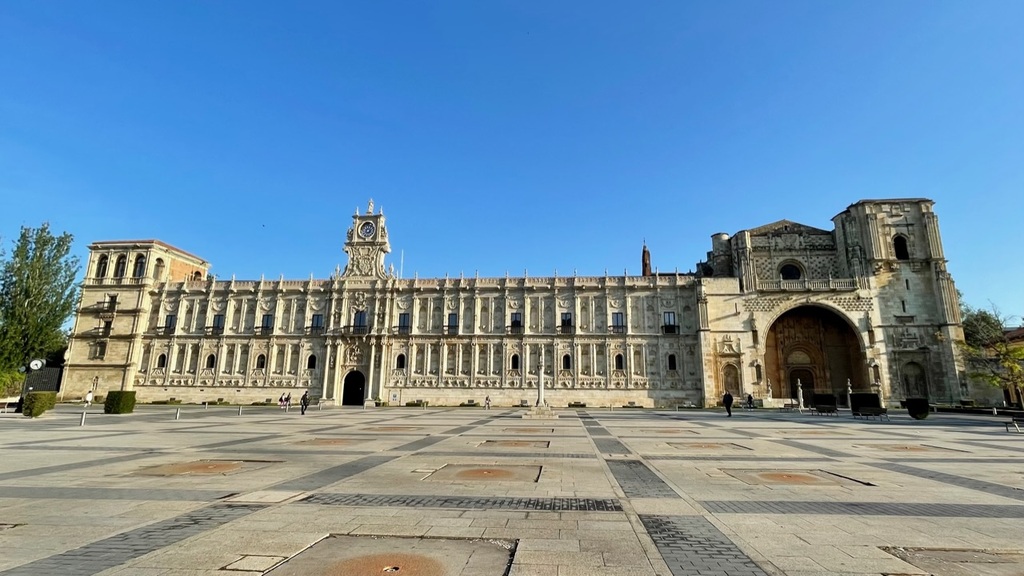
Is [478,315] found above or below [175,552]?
above

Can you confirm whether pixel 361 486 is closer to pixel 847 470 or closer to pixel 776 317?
pixel 847 470

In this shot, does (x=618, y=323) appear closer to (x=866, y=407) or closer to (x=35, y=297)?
(x=866, y=407)

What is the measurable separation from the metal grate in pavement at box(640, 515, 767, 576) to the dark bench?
31.2m

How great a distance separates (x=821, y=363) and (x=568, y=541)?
2021 inches

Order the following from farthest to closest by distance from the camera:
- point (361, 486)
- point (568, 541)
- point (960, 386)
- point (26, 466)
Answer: point (960, 386)
point (26, 466)
point (361, 486)
point (568, 541)

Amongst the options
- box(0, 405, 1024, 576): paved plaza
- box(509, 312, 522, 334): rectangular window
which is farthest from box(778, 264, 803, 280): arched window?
box(0, 405, 1024, 576): paved plaza

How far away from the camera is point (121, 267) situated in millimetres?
53656

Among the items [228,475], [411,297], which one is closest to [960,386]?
[411,297]

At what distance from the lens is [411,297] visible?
50656mm

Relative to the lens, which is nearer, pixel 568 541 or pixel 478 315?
pixel 568 541

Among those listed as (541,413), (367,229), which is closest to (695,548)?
(541,413)

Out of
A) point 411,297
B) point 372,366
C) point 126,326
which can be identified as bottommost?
point 372,366

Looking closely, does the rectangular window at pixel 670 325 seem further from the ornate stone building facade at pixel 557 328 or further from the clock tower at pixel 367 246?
the clock tower at pixel 367 246

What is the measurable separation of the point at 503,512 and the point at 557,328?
1645 inches
